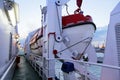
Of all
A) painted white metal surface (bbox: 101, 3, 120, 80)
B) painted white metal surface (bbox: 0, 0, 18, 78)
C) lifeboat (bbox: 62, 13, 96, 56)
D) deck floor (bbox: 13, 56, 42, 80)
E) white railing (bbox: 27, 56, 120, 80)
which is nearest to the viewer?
white railing (bbox: 27, 56, 120, 80)

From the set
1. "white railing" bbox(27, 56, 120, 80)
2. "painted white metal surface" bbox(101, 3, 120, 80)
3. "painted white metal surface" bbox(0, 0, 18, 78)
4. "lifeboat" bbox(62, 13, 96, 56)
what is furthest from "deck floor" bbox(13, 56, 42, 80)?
"painted white metal surface" bbox(101, 3, 120, 80)

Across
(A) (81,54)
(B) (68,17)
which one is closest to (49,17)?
(B) (68,17)

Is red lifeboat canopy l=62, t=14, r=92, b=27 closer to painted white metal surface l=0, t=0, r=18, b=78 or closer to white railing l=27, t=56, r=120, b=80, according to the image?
white railing l=27, t=56, r=120, b=80

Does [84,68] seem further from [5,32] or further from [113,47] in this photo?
[5,32]

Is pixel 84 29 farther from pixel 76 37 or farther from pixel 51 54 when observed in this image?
pixel 51 54

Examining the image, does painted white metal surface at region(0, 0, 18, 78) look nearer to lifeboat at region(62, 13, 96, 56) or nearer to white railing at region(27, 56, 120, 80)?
white railing at region(27, 56, 120, 80)

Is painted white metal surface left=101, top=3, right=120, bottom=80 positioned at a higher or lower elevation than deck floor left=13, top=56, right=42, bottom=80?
higher

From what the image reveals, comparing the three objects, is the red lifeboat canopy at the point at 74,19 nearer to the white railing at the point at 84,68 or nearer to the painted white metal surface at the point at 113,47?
the white railing at the point at 84,68

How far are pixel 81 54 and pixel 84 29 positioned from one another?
610 mm

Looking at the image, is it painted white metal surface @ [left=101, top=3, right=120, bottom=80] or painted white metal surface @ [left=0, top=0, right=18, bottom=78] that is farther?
painted white metal surface @ [left=0, top=0, right=18, bottom=78]

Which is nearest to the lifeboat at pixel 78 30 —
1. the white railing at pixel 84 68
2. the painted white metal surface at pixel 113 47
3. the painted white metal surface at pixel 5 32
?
the white railing at pixel 84 68

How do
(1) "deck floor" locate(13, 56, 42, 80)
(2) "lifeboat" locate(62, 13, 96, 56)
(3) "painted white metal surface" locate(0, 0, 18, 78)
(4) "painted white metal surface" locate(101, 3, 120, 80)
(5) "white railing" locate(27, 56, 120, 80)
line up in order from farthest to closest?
(1) "deck floor" locate(13, 56, 42, 80) → (2) "lifeboat" locate(62, 13, 96, 56) → (3) "painted white metal surface" locate(0, 0, 18, 78) → (4) "painted white metal surface" locate(101, 3, 120, 80) → (5) "white railing" locate(27, 56, 120, 80)

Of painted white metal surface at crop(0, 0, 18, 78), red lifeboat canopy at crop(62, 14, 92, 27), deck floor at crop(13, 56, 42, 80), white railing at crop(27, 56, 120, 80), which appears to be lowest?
deck floor at crop(13, 56, 42, 80)

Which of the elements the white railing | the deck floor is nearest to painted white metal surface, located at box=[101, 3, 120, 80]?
the white railing
